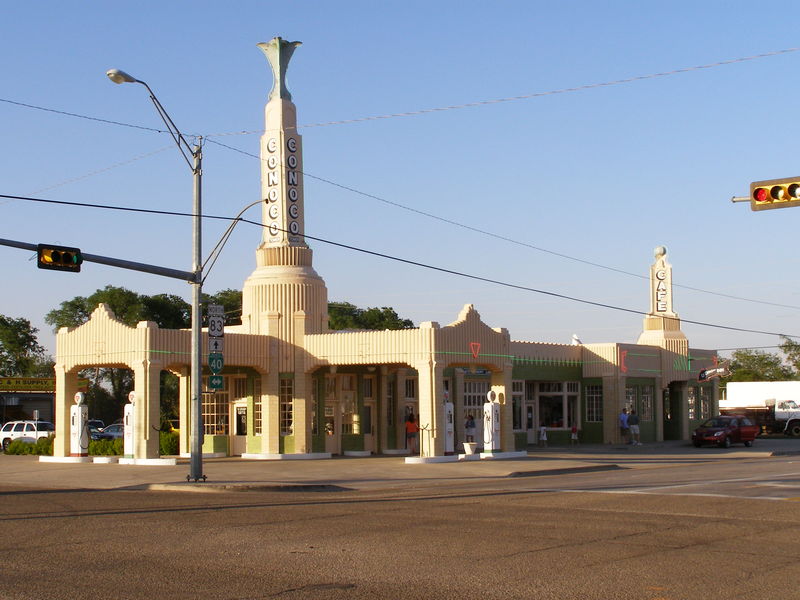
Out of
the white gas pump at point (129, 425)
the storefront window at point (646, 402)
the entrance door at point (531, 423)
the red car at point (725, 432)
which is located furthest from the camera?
the storefront window at point (646, 402)

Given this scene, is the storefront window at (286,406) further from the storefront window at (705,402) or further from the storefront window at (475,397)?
the storefront window at (705,402)

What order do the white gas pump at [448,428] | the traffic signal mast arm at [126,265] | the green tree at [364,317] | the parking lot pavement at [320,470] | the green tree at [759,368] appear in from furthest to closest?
the green tree at [759,368] → the green tree at [364,317] → the white gas pump at [448,428] → the parking lot pavement at [320,470] → the traffic signal mast arm at [126,265]

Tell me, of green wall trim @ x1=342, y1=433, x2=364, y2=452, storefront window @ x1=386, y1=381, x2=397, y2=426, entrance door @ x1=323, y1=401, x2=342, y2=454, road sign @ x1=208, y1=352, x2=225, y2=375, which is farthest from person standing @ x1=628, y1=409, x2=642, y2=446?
road sign @ x1=208, y1=352, x2=225, y2=375

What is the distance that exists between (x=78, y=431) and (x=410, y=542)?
83.2 ft

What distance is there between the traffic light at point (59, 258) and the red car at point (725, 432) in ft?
103

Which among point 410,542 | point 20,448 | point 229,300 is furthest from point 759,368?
point 410,542

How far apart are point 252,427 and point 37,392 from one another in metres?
32.7

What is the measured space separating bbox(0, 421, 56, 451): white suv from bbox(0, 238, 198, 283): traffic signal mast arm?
92.3ft

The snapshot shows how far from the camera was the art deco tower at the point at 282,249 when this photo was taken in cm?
3816

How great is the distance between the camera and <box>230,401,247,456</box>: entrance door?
1534 inches

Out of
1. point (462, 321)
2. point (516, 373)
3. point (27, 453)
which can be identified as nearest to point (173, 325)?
point (27, 453)

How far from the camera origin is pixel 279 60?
40312mm

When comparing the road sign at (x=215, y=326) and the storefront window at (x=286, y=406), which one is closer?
the road sign at (x=215, y=326)

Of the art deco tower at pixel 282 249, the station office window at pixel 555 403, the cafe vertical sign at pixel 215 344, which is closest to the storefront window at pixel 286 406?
the art deco tower at pixel 282 249
